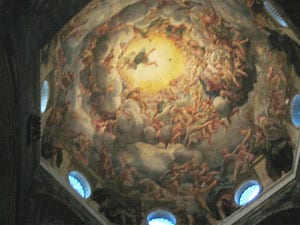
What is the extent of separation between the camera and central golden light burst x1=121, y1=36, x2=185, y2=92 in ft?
72.8

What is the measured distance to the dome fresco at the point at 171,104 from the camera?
1962 centimetres

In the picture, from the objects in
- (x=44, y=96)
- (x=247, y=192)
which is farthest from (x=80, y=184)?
(x=247, y=192)

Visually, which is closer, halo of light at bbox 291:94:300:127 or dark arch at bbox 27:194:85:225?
dark arch at bbox 27:194:85:225

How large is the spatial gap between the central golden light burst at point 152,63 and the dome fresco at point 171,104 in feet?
0.11

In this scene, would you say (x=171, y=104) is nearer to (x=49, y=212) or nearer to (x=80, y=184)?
(x=80, y=184)

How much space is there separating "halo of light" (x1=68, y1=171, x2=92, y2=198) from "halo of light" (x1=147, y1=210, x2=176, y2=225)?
190 centimetres

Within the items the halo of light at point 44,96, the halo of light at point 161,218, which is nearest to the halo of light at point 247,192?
the halo of light at point 161,218

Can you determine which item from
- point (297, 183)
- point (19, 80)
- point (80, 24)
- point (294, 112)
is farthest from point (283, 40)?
point (19, 80)

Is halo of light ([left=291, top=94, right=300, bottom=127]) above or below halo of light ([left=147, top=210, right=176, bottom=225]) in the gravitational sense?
above

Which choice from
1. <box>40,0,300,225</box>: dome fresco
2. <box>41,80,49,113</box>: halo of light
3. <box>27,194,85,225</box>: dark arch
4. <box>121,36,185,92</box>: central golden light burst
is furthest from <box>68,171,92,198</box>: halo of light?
<box>121,36,185,92</box>: central golden light burst

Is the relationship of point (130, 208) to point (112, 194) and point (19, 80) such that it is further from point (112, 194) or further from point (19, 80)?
point (19, 80)

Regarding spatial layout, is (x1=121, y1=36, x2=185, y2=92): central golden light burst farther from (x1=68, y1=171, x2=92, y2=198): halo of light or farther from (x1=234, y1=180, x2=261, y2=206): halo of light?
(x1=234, y1=180, x2=261, y2=206): halo of light

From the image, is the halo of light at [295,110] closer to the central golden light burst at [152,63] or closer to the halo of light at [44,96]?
the central golden light burst at [152,63]

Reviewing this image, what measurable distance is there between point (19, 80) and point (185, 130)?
8.17 m
